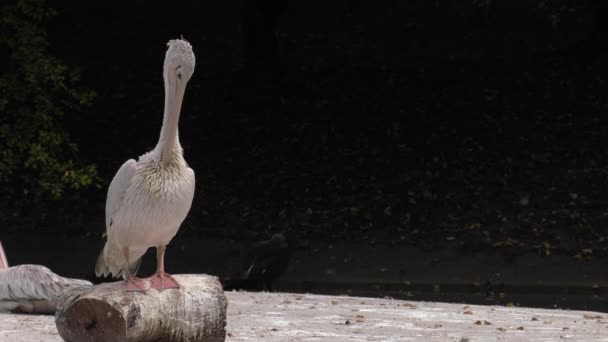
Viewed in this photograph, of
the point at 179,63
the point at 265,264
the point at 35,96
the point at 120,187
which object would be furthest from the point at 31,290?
the point at 35,96

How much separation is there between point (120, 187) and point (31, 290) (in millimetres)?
3106

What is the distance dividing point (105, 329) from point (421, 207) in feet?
36.2

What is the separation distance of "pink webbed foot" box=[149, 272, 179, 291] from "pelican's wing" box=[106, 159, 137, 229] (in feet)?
1.50

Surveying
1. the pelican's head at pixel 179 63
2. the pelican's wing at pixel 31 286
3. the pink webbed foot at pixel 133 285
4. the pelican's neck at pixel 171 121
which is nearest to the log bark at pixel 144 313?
the pink webbed foot at pixel 133 285

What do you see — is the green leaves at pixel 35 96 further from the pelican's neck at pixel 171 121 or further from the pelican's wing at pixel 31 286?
the pelican's neck at pixel 171 121

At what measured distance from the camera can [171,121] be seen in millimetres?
7082

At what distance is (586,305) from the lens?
44.4ft

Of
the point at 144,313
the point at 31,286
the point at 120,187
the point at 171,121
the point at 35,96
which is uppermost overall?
the point at 35,96

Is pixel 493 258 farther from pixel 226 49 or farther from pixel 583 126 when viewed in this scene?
pixel 226 49

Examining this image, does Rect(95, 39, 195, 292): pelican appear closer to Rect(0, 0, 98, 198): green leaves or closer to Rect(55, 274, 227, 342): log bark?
Rect(55, 274, 227, 342): log bark

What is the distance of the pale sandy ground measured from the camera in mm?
8742

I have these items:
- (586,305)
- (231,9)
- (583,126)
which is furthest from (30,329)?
(231,9)

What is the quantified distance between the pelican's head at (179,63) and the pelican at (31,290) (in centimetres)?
334

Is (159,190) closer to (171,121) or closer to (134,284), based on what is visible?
(171,121)
